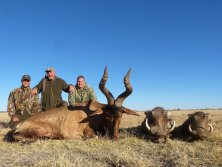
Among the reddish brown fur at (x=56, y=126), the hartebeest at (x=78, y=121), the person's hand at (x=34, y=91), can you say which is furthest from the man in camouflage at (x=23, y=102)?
the reddish brown fur at (x=56, y=126)

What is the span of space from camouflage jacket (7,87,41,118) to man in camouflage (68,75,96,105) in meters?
1.24

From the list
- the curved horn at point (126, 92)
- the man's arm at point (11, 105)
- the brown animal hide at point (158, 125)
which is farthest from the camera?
the man's arm at point (11, 105)

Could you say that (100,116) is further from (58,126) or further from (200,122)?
(200,122)

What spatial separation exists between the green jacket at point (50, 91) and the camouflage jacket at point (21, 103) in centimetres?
43

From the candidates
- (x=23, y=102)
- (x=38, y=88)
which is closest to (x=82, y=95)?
(x=38, y=88)

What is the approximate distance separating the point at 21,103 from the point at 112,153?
5757 millimetres

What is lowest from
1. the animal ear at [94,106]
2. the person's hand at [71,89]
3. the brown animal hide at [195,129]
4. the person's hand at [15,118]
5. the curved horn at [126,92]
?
the brown animal hide at [195,129]

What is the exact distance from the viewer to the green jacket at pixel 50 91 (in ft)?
38.5

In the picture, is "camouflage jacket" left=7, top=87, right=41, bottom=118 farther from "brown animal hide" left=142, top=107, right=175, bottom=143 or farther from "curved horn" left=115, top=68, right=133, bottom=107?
"brown animal hide" left=142, top=107, right=175, bottom=143

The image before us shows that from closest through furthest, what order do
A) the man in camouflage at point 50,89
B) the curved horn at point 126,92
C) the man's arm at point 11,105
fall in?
1. the curved horn at point 126,92
2. the man's arm at point 11,105
3. the man in camouflage at point 50,89

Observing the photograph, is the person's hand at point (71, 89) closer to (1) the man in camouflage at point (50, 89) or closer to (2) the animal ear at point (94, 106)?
(1) the man in camouflage at point (50, 89)

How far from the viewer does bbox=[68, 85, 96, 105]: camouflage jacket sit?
444 inches

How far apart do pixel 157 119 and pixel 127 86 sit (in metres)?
1.13

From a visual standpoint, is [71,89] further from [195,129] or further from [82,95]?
[195,129]
